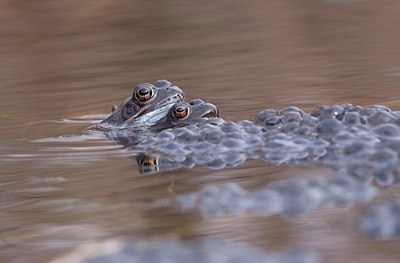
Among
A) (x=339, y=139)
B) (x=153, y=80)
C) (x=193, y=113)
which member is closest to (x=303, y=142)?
(x=339, y=139)

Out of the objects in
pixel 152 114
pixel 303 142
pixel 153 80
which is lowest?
pixel 153 80

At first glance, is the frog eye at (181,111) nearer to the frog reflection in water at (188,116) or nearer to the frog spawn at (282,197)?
the frog reflection in water at (188,116)

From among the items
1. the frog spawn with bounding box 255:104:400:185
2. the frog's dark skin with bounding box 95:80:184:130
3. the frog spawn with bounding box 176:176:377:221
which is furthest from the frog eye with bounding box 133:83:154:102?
the frog spawn with bounding box 176:176:377:221

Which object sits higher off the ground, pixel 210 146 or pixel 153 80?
pixel 210 146

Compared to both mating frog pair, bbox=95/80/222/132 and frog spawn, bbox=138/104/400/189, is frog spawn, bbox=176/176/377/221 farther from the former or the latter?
mating frog pair, bbox=95/80/222/132

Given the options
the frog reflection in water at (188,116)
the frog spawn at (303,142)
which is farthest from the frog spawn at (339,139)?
Answer: the frog reflection in water at (188,116)

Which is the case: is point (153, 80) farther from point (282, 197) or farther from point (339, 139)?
point (282, 197)

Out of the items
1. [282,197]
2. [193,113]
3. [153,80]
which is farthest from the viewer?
[153,80]
